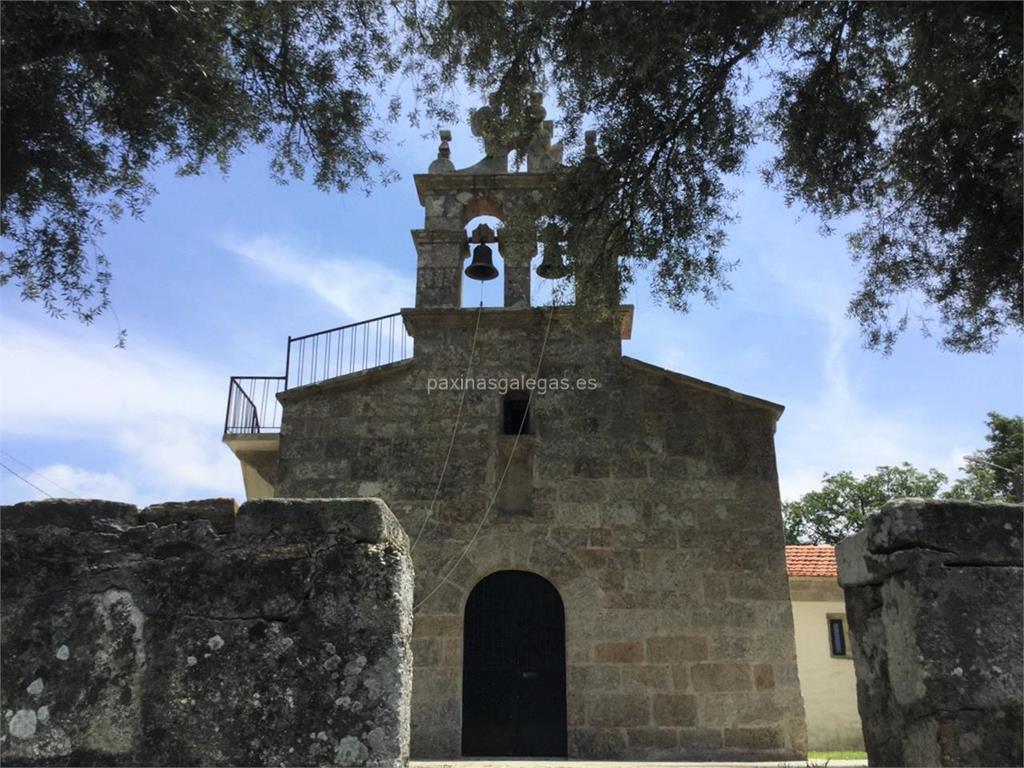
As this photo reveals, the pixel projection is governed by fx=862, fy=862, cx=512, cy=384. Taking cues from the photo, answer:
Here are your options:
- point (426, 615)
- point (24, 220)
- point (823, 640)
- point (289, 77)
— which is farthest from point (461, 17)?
point (823, 640)

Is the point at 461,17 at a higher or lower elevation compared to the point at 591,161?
higher

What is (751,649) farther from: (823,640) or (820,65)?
(823,640)

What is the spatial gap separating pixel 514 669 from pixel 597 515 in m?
1.96

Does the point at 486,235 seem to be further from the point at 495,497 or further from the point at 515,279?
the point at 495,497

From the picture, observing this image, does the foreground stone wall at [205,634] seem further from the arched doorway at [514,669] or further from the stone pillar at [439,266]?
the stone pillar at [439,266]

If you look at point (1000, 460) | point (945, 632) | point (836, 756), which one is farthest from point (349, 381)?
point (1000, 460)

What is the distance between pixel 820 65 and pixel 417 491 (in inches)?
244

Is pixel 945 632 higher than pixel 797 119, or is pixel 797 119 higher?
pixel 797 119

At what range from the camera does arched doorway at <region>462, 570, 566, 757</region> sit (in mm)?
9281

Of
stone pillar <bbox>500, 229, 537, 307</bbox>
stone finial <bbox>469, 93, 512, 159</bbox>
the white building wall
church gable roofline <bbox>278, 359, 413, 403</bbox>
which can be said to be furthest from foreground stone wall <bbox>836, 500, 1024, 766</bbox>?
the white building wall

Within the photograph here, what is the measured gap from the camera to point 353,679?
9.81 feet

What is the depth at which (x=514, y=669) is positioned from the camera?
957cm

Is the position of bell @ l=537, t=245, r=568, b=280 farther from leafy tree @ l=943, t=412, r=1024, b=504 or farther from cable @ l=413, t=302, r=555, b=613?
leafy tree @ l=943, t=412, r=1024, b=504

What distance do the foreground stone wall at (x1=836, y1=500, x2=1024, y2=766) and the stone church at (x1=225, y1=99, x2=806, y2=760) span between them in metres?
5.82
